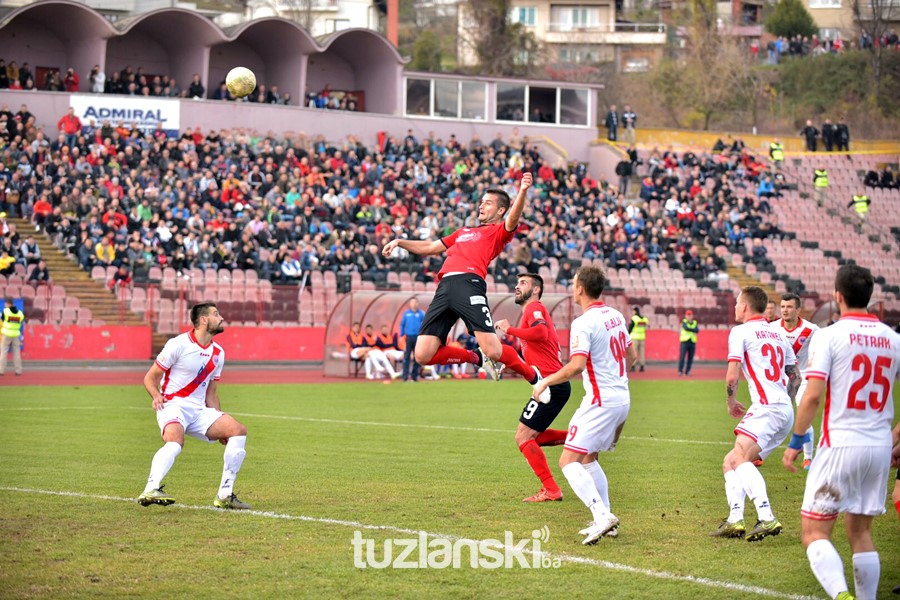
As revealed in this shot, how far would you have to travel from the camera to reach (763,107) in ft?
245

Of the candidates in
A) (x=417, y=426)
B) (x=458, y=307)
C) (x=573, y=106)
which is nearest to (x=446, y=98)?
(x=573, y=106)

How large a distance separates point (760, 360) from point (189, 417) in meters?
4.88

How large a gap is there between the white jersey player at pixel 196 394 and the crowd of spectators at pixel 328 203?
22736mm

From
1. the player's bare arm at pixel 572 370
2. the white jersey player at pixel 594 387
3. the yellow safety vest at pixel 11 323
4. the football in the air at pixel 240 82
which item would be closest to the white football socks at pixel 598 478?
the white jersey player at pixel 594 387

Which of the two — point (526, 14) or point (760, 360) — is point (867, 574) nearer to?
point (760, 360)

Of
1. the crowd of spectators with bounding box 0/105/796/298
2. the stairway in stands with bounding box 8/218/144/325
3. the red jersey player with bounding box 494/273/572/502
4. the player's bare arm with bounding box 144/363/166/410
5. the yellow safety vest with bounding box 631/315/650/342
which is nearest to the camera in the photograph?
the player's bare arm with bounding box 144/363/166/410

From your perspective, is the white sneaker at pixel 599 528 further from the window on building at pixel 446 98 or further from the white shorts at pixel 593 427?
the window on building at pixel 446 98

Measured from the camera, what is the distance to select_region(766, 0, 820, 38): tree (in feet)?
275

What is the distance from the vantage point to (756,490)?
927cm

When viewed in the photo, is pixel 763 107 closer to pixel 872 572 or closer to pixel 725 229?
pixel 725 229

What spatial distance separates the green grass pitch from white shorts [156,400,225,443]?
68 cm

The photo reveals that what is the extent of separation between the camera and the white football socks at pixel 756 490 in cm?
927

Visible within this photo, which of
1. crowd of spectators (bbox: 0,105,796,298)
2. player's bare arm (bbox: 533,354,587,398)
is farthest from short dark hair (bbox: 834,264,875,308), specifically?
crowd of spectators (bbox: 0,105,796,298)

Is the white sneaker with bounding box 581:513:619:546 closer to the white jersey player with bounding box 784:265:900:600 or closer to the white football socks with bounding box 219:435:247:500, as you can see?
the white jersey player with bounding box 784:265:900:600
